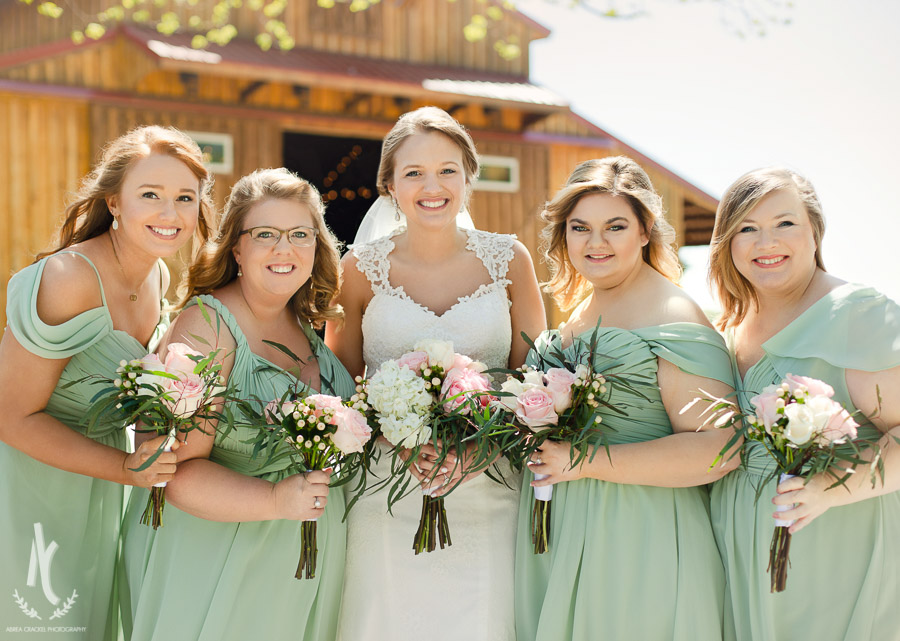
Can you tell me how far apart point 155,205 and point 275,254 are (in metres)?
0.63

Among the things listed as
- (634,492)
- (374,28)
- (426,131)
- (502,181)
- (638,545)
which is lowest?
(638,545)

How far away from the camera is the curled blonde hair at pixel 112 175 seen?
4.11 metres

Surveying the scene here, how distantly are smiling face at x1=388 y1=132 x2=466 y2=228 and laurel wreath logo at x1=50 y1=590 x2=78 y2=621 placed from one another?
8.13ft

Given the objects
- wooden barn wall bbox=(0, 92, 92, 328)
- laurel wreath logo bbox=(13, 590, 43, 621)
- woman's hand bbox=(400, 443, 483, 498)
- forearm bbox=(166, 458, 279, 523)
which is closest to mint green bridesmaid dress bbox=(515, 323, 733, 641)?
woman's hand bbox=(400, 443, 483, 498)

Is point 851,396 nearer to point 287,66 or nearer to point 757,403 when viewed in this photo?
point 757,403

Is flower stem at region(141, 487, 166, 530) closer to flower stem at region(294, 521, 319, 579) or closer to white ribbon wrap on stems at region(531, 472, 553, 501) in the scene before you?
flower stem at region(294, 521, 319, 579)

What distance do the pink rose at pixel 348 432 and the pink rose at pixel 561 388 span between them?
0.76m

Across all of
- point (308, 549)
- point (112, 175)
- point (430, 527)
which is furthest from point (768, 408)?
point (112, 175)

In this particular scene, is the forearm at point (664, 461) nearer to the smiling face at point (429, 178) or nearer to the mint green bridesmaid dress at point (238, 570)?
the mint green bridesmaid dress at point (238, 570)

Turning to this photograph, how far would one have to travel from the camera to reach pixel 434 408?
3.58m

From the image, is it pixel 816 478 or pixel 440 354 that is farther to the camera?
pixel 440 354

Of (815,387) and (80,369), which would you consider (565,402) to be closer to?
(815,387)

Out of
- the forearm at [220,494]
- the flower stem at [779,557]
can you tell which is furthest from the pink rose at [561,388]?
the forearm at [220,494]

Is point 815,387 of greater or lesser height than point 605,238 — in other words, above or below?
below
